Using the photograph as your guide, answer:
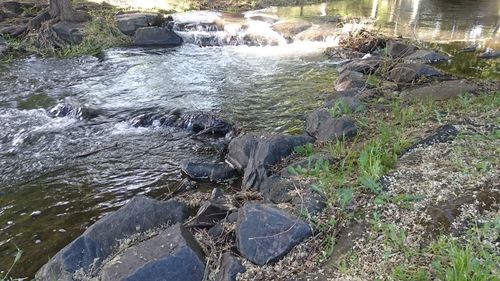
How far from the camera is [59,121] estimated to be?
23.8ft

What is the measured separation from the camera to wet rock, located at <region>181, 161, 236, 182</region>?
5.22m

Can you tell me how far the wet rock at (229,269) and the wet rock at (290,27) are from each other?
11139mm

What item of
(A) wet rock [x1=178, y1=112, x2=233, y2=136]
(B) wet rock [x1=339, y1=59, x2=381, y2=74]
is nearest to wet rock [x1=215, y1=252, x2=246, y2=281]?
(A) wet rock [x1=178, y1=112, x2=233, y2=136]

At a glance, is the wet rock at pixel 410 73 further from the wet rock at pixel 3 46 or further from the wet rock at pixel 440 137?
the wet rock at pixel 3 46

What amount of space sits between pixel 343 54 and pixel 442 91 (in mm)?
4777

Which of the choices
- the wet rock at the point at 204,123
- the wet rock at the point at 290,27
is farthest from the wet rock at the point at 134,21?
the wet rock at the point at 204,123

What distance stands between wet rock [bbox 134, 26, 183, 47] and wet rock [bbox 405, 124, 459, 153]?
389 inches

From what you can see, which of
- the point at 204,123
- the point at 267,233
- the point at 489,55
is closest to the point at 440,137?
the point at 267,233

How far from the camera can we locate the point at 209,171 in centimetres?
527

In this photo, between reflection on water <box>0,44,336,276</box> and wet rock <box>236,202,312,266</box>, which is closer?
wet rock <box>236,202,312,266</box>

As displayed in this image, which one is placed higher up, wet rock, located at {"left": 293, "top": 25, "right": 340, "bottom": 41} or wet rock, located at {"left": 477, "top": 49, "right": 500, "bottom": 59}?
wet rock, located at {"left": 293, "top": 25, "right": 340, "bottom": 41}

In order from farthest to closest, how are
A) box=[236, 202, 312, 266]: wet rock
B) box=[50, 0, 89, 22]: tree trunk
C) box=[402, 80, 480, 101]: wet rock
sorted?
box=[50, 0, 89, 22]: tree trunk → box=[402, 80, 480, 101]: wet rock → box=[236, 202, 312, 266]: wet rock

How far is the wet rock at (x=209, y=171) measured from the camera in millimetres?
5223

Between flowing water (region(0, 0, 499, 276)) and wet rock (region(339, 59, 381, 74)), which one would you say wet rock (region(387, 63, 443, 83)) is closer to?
wet rock (region(339, 59, 381, 74))
